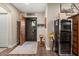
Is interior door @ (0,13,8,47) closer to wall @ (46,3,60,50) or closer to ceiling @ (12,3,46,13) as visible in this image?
ceiling @ (12,3,46,13)

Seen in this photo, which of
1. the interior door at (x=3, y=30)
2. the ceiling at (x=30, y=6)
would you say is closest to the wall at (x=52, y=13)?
the ceiling at (x=30, y=6)

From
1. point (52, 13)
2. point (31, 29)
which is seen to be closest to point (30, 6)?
point (52, 13)

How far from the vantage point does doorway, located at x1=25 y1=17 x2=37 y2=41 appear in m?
12.4

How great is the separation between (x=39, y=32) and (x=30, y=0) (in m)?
9.42

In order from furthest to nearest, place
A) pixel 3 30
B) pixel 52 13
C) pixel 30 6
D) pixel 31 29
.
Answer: pixel 31 29, pixel 30 6, pixel 3 30, pixel 52 13

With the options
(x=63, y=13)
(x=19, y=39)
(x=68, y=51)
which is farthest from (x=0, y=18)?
(x=68, y=51)

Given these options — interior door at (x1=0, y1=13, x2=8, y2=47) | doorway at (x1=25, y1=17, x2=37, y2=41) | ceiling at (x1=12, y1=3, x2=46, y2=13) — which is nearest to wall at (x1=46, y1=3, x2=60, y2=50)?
ceiling at (x1=12, y1=3, x2=46, y2=13)

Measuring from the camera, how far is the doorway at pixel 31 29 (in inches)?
488

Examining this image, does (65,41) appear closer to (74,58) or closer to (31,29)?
(74,58)

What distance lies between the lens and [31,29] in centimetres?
1250

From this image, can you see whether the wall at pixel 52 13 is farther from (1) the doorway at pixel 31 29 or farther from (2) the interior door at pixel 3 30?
(1) the doorway at pixel 31 29

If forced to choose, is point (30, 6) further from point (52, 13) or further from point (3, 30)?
point (52, 13)

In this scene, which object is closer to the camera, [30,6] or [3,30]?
[3,30]

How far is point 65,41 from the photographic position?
6.12 metres
